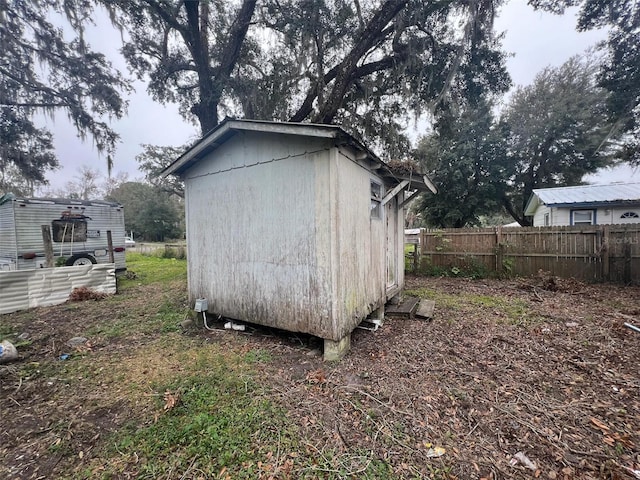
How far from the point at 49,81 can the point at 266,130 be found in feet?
31.0

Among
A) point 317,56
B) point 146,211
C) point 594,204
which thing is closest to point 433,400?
point 317,56

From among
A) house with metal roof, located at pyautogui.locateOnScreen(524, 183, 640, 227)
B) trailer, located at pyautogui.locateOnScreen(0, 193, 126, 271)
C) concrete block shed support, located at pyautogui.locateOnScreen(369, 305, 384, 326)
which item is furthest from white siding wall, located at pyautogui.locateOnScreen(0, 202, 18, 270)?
house with metal roof, located at pyautogui.locateOnScreen(524, 183, 640, 227)

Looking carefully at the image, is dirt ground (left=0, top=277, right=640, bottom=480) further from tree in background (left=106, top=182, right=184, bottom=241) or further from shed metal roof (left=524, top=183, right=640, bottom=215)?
tree in background (left=106, top=182, right=184, bottom=241)

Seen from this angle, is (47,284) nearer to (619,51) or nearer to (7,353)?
(7,353)

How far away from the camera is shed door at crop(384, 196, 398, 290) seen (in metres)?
5.50

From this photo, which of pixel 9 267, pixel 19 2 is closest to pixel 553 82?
pixel 19 2

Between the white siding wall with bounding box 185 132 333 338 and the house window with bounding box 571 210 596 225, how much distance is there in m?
11.6

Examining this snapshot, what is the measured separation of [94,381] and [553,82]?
21.6 meters

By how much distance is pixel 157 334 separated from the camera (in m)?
4.49

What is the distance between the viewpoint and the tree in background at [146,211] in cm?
3172

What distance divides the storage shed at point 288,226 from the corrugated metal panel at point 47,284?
13.6ft

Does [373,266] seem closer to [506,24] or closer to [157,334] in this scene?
[157,334]

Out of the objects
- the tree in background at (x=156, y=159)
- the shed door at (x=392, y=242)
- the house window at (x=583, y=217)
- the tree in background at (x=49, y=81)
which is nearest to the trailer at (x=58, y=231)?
the tree in background at (x=49, y=81)

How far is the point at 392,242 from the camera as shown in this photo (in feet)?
19.1
